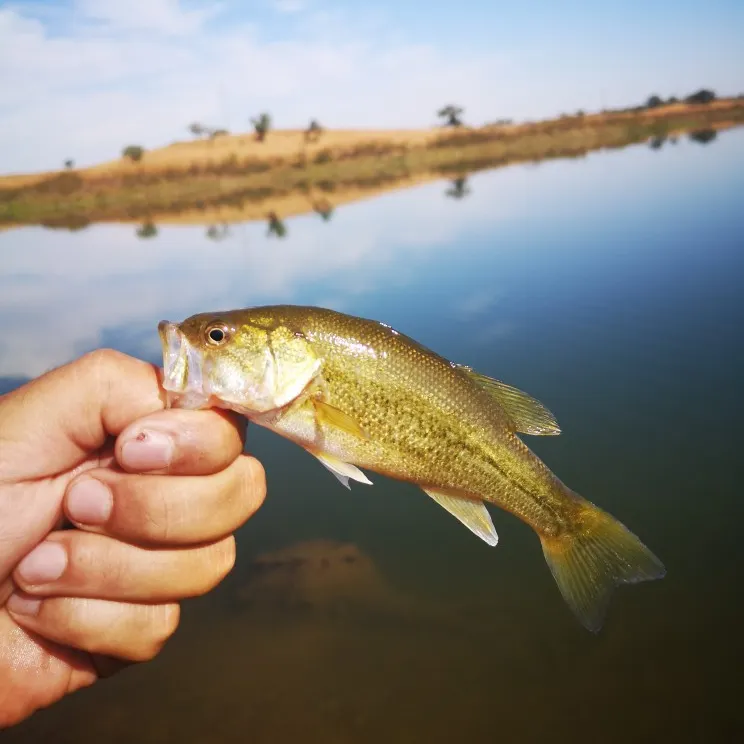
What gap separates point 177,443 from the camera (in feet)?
8.15

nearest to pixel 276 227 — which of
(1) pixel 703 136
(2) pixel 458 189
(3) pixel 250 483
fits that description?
(2) pixel 458 189

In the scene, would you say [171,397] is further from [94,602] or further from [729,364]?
[729,364]

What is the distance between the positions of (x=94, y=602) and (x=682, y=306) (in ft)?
43.7

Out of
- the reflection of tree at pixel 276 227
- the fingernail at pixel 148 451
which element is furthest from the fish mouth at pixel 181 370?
the reflection of tree at pixel 276 227

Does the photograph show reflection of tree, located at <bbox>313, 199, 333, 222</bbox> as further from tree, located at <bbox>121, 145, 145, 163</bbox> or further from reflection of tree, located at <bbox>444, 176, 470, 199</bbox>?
tree, located at <bbox>121, 145, 145, 163</bbox>

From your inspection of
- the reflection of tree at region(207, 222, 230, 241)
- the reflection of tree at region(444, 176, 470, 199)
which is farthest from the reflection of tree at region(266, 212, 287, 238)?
the reflection of tree at region(444, 176, 470, 199)

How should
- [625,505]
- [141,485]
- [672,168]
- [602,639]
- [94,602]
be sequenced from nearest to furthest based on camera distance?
[141,485] < [94,602] < [602,639] < [625,505] < [672,168]

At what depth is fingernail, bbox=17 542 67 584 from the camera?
2.66 m

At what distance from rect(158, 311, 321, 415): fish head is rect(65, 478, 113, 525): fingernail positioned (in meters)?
0.49

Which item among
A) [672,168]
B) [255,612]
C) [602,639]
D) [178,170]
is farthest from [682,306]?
[178,170]

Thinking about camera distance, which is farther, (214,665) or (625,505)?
(625,505)

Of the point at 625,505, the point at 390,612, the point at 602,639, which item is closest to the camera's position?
the point at 602,639

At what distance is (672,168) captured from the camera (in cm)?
3419

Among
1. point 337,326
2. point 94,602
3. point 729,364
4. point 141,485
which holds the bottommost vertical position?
point 729,364
